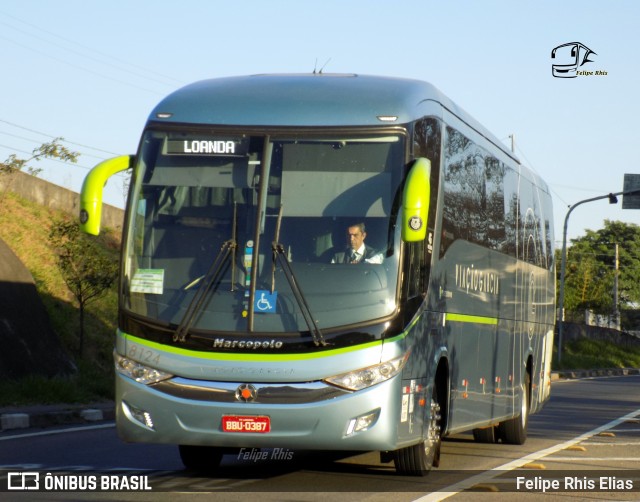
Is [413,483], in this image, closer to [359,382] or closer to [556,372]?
[359,382]

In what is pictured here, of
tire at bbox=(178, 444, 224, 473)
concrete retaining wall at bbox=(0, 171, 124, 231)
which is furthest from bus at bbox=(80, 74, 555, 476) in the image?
concrete retaining wall at bbox=(0, 171, 124, 231)

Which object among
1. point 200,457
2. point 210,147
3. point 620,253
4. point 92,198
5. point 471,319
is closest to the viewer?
point 92,198

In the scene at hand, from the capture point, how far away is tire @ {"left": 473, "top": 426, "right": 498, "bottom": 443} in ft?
53.1

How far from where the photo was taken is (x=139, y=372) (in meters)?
9.95

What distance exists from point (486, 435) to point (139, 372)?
7.48 meters

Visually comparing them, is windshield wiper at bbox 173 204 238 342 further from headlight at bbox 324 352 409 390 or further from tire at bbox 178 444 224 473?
tire at bbox 178 444 224 473

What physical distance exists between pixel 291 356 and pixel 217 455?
2.53 m

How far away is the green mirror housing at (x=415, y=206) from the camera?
32.0 feet

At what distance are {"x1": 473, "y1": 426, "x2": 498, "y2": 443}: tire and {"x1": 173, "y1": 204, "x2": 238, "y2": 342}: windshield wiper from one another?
7.19 metres

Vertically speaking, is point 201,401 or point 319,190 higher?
point 319,190

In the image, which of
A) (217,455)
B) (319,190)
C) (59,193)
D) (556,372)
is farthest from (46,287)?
(556,372)

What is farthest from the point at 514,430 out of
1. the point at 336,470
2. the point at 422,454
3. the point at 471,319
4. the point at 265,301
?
the point at 265,301

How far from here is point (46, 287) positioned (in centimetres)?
2800

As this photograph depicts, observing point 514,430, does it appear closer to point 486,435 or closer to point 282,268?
point 486,435
